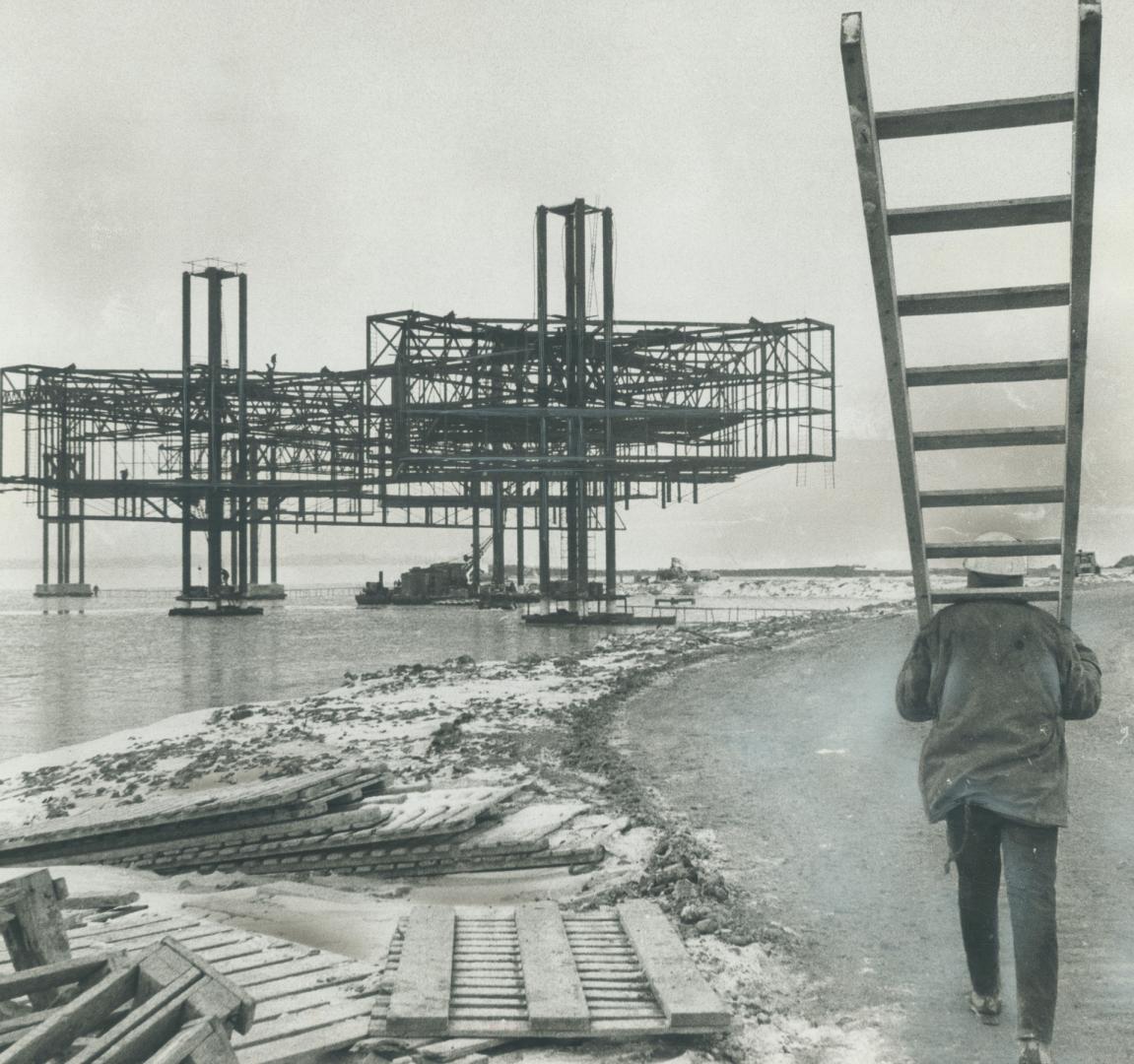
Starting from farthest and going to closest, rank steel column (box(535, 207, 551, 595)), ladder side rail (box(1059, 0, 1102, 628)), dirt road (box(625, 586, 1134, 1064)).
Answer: steel column (box(535, 207, 551, 595)), dirt road (box(625, 586, 1134, 1064)), ladder side rail (box(1059, 0, 1102, 628))

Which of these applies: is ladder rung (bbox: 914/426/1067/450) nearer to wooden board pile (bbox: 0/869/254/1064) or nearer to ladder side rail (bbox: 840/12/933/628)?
ladder side rail (bbox: 840/12/933/628)

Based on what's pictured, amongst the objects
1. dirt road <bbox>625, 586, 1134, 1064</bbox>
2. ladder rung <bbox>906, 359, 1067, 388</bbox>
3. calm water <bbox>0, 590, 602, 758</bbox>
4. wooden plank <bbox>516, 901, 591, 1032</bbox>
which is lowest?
calm water <bbox>0, 590, 602, 758</bbox>

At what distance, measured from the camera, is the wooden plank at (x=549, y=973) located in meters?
4.20

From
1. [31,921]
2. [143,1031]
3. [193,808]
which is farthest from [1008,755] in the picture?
[193,808]

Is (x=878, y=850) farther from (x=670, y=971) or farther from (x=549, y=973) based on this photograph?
(x=549, y=973)

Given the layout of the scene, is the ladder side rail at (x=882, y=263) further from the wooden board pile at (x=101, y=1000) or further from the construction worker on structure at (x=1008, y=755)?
the wooden board pile at (x=101, y=1000)

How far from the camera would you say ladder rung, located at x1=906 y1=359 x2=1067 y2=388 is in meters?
3.93

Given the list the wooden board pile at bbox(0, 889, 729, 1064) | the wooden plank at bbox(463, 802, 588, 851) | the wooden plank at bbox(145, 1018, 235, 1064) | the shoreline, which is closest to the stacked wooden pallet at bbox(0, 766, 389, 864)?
the wooden plank at bbox(463, 802, 588, 851)

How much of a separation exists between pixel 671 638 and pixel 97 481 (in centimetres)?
3055

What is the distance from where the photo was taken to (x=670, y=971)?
15.2 feet

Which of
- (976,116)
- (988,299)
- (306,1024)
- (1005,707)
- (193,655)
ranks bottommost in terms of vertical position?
(193,655)

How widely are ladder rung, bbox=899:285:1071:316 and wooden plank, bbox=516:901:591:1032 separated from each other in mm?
2858

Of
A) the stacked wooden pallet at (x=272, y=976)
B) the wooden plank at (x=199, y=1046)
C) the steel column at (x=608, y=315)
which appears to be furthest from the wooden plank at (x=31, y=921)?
the steel column at (x=608, y=315)

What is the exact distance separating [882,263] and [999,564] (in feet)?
4.46
